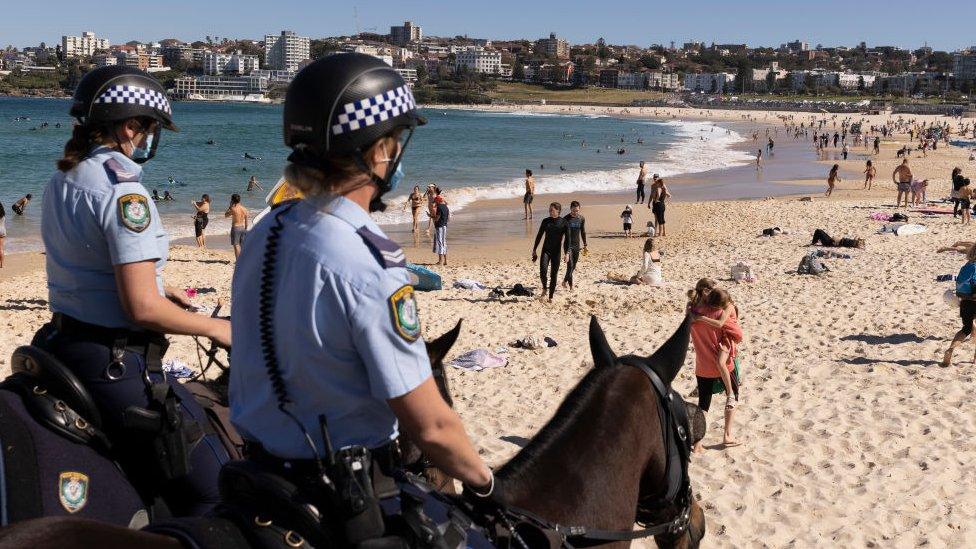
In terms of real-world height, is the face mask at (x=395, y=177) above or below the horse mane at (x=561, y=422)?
above

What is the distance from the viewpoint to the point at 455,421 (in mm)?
2336

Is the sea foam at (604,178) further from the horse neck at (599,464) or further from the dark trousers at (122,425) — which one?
the horse neck at (599,464)

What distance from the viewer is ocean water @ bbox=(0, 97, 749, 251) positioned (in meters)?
37.2

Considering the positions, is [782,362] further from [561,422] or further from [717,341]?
[561,422]

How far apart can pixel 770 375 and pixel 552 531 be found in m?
9.29

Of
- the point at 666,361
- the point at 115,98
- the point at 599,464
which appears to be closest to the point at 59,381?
the point at 115,98

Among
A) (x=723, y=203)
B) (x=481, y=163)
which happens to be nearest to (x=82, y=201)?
(x=723, y=203)

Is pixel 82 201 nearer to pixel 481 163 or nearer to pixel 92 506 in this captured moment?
pixel 92 506

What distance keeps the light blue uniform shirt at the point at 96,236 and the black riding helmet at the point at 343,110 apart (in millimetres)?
1197

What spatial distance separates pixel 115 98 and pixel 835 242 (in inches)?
852

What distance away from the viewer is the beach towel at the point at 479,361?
1186 cm

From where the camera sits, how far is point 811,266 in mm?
18703

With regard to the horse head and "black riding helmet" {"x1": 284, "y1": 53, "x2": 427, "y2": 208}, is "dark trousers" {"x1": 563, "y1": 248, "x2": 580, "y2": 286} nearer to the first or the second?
the horse head

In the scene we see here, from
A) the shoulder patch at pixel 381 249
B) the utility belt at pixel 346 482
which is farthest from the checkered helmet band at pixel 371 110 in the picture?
the utility belt at pixel 346 482
